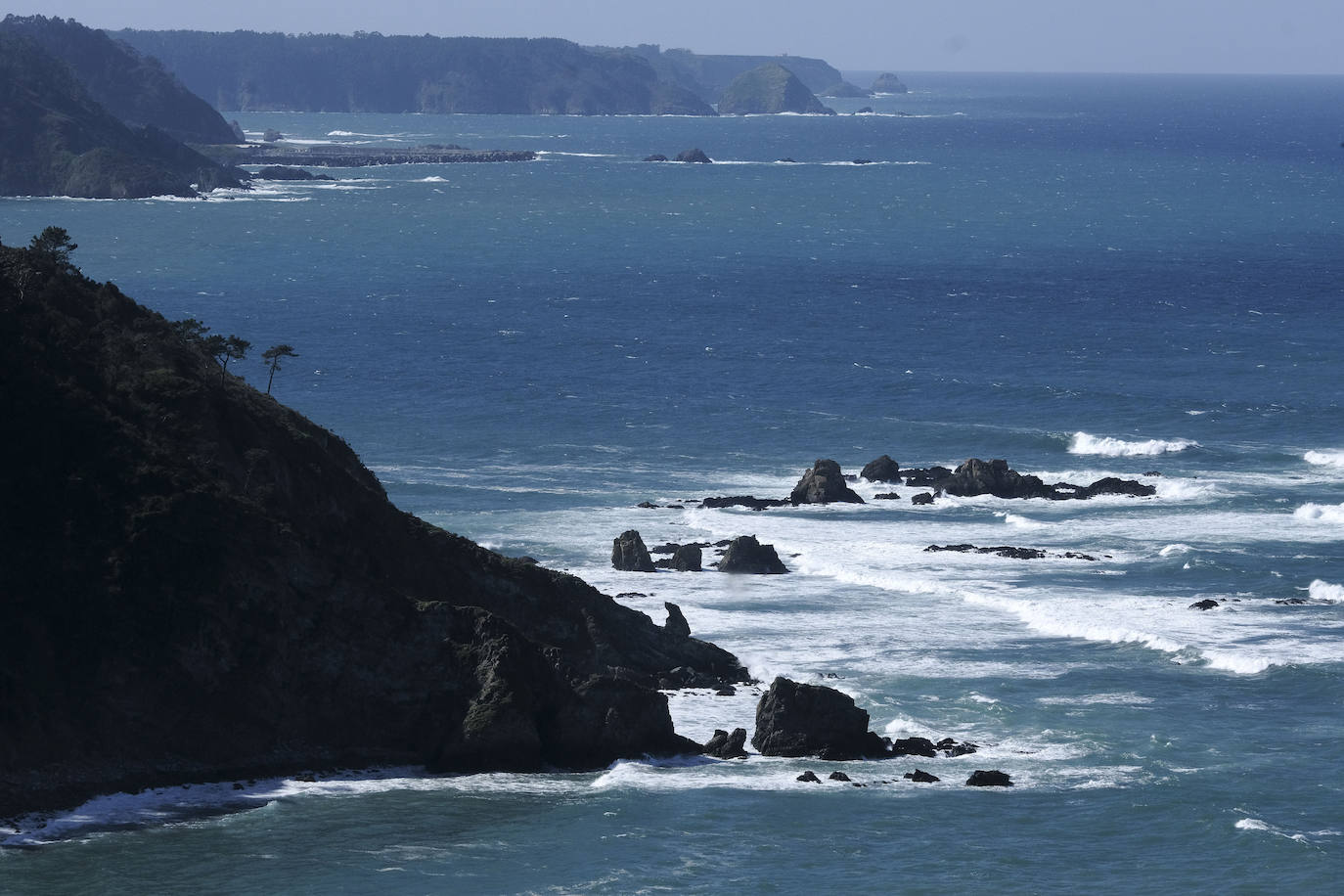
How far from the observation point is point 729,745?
58.4 m

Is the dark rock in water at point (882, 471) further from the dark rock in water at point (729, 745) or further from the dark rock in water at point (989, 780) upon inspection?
the dark rock in water at point (989, 780)

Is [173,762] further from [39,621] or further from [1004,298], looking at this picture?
[1004,298]

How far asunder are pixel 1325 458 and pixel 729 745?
62.7 m

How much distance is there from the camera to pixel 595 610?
214 feet

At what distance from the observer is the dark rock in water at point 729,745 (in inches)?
2283

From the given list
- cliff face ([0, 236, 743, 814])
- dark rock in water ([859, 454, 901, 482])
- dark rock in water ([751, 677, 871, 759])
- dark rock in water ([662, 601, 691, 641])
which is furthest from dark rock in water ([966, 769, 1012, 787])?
dark rock in water ([859, 454, 901, 482])

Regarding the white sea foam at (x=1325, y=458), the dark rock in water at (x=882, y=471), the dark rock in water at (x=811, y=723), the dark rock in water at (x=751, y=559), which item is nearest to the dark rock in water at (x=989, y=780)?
the dark rock in water at (x=811, y=723)

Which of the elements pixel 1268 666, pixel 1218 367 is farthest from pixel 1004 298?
pixel 1268 666

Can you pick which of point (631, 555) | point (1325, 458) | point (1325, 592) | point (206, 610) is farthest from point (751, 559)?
point (1325, 458)

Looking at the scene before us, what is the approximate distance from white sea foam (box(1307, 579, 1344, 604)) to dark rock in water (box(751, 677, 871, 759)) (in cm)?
3058

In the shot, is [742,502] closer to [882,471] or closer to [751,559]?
[882,471]

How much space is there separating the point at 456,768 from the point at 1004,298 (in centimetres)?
12266

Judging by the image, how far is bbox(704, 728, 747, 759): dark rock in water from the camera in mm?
58000

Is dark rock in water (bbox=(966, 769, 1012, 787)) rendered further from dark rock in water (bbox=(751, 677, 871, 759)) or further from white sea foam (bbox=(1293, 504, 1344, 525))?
white sea foam (bbox=(1293, 504, 1344, 525))
